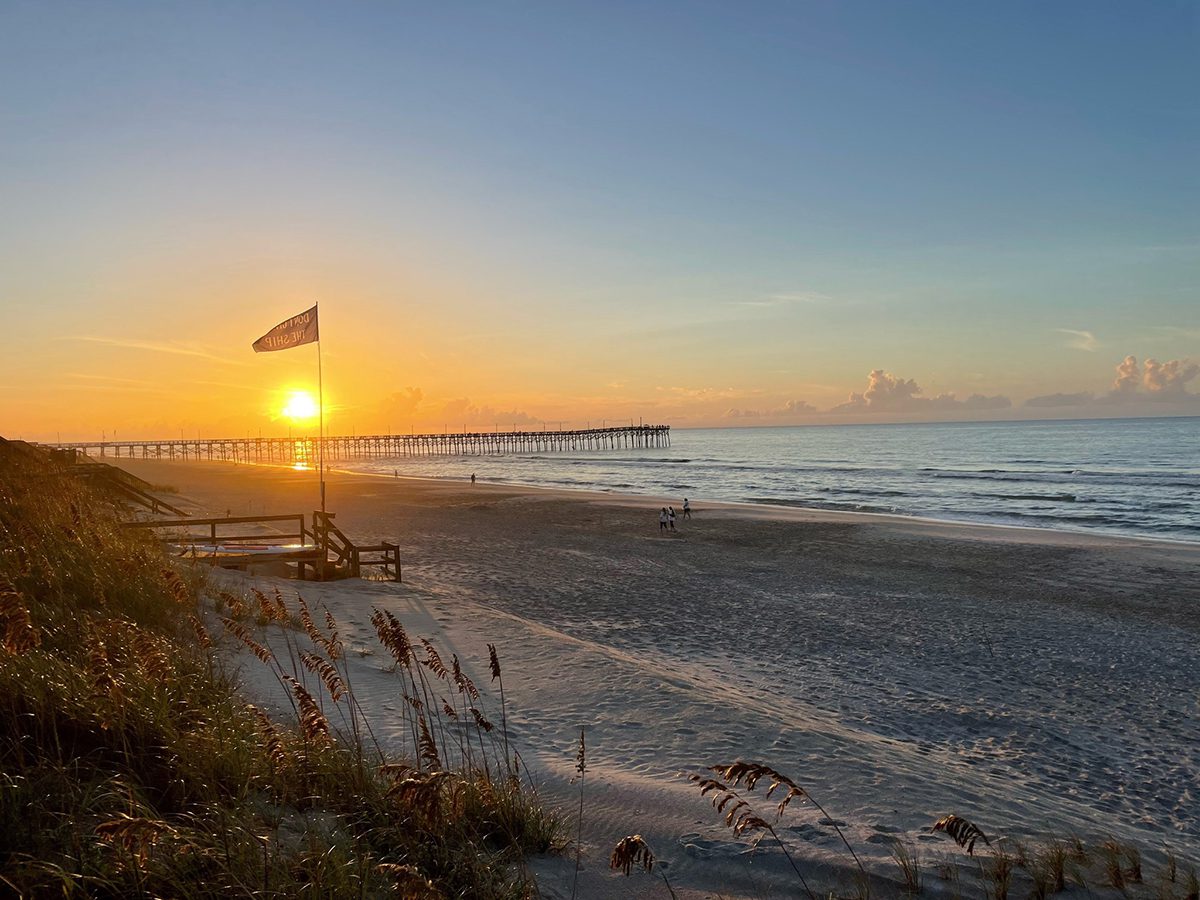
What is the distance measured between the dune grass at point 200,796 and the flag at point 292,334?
52.0 feet

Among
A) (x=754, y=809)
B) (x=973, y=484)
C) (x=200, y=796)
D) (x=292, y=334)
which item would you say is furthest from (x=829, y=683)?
(x=973, y=484)

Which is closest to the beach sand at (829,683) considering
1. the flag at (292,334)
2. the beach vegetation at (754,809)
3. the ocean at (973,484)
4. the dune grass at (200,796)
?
the beach vegetation at (754,809)

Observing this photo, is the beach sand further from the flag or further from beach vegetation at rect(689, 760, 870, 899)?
the flag

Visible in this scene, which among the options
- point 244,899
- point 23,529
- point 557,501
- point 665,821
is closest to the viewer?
point 244,899

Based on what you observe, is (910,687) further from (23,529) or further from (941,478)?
(941,478)

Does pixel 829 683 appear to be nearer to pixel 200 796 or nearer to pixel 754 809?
pixel 754 809

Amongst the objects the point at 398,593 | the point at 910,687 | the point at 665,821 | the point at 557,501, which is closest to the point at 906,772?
the point at 665,821

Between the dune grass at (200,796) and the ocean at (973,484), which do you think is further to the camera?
the ocean at (973,484)

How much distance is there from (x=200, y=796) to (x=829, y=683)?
8.25 meters

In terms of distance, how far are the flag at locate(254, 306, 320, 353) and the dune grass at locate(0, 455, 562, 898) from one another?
15.8 m

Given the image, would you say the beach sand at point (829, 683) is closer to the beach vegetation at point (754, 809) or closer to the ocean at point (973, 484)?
the beach vegetation at point (754, 809)

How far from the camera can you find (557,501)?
4425cm

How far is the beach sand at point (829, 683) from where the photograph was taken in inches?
216

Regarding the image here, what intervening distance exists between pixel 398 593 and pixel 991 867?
1190 centimetres
